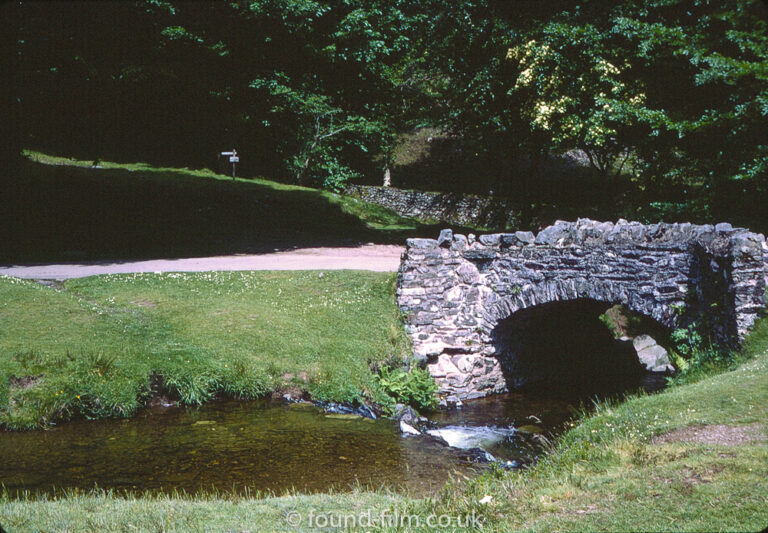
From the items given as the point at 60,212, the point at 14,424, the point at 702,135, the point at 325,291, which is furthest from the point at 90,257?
the point at 702,135

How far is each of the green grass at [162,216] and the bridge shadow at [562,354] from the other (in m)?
9.83

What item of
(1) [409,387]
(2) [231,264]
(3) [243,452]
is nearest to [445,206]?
(2) [231,264]

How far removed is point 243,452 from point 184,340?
3866 mm

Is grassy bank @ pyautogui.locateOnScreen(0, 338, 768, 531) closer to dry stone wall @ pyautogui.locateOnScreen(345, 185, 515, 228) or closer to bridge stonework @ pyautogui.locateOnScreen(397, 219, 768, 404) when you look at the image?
bridge stonework @ pyautogui.locateOnScreen(397, 219, 768, 404)

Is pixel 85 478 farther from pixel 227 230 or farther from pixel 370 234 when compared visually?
pixel 370 234

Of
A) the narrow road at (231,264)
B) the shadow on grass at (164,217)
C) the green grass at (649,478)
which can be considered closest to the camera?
the green grass at (649,478)

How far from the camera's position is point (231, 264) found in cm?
1880

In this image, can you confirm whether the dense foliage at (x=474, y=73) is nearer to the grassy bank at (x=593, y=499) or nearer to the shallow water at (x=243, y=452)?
the shallow water at (x=243, y=452)

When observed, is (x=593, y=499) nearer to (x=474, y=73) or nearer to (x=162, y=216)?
(x=474, y=73)

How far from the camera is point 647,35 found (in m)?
17.0

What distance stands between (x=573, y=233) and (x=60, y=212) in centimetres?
1964

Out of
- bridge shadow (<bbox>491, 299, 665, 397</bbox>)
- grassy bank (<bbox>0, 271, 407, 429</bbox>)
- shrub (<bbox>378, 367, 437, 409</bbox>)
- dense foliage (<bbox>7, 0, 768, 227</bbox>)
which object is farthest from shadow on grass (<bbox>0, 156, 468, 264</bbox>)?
shrub (<bbox>378, 367, 437, 409</bbox>)

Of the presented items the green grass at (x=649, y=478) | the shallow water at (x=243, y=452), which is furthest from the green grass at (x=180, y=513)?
the shallow water at (x=243, y=452)

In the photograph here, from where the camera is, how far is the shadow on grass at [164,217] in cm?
2178
